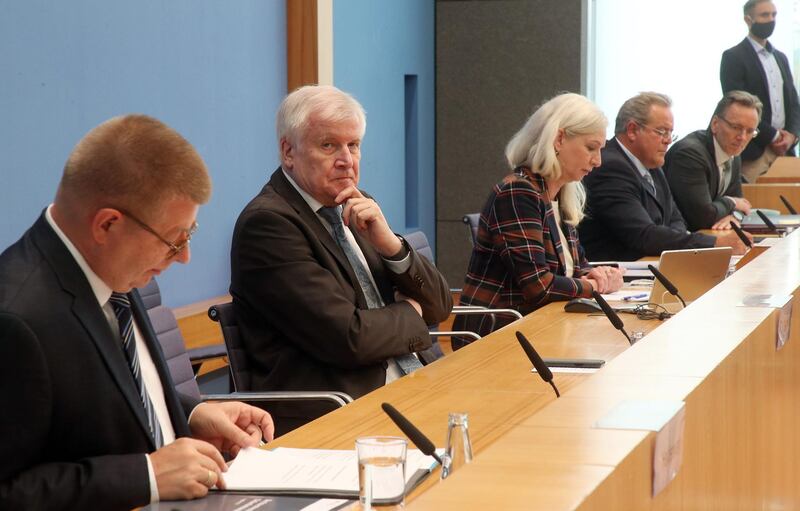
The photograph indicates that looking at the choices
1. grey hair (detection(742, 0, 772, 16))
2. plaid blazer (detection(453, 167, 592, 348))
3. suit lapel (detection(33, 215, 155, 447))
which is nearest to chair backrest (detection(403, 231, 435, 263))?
plaid blazer (detection(453, 167, 592, 348))

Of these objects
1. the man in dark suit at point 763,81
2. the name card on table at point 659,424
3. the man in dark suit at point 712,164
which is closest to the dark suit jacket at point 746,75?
the man in dark suit at point 763,81

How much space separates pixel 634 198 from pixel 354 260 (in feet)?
8.23

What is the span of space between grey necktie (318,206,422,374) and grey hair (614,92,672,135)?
265 cm

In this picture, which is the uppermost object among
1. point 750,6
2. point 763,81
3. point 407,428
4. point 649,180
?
point 750,6

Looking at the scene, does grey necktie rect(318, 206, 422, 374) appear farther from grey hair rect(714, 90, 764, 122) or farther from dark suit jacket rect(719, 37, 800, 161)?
dark suit jacket rect(719, 37, 800, 161)

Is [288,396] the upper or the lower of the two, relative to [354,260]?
lower

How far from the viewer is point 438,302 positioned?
3.27 metres

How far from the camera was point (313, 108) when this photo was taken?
3.16m

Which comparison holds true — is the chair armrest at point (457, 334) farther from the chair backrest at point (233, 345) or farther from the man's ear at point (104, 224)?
the man's ear at point (104, 224)

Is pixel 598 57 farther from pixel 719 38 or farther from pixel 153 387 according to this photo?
pixel 153 387

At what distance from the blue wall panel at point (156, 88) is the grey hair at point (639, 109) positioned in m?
1.80

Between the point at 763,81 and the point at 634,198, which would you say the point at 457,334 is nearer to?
the point at 634,198

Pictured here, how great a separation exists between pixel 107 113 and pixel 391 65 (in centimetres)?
338

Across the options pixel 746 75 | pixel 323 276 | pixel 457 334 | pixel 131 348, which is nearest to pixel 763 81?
pixel 746 75
